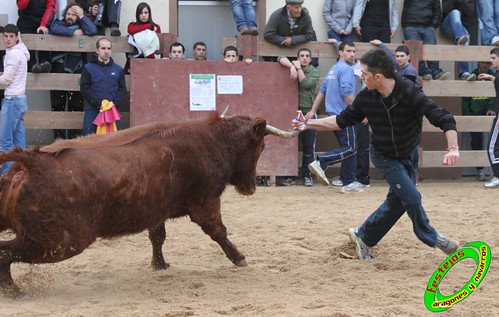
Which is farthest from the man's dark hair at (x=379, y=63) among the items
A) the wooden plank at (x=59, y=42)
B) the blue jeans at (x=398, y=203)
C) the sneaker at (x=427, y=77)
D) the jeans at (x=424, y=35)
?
the jeans at (x=424, y=35)

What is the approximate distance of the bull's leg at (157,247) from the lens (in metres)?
6.76

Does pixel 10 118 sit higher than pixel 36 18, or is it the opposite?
pixel 36 18

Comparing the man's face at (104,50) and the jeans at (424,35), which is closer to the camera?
the man's face at (104,50)

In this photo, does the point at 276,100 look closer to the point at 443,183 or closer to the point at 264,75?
the point at 264,75

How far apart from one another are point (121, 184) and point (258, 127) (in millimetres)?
1512

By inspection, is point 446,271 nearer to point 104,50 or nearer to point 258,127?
point 258,127

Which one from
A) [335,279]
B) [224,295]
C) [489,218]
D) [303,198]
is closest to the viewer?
[224,295]

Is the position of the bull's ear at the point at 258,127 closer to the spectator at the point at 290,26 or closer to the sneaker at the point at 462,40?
the spectator at the point at 290,26

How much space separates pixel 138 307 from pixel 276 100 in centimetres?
669

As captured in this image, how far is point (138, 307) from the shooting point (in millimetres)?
5590

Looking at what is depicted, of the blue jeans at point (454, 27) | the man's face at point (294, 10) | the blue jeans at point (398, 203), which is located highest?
the man's face at point (294, 10)

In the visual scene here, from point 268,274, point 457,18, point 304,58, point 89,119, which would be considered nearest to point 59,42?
point 89,119

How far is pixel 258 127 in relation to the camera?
6.89m

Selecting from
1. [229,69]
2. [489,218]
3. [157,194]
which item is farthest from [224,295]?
[229,69]
